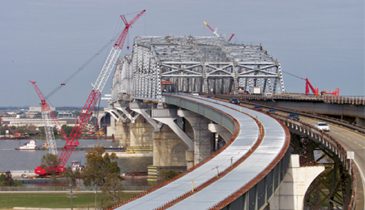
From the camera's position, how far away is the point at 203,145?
326 ft

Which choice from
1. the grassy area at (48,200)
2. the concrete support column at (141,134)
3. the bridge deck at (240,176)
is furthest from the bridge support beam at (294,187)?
the concrete support column at (141,134)

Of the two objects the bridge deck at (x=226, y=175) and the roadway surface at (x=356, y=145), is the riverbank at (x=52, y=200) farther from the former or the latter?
the bridge deck at (x=226, y=175)

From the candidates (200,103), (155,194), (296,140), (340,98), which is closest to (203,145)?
(200,103)

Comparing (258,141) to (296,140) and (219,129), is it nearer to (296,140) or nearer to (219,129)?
(296,140)

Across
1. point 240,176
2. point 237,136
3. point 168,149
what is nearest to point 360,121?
point 237,136

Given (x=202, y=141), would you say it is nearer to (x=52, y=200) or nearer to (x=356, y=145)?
(x=52, y=200)

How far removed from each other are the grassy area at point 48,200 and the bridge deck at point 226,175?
3232cm

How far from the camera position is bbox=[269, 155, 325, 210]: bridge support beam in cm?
4581

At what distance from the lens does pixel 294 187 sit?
1817 inches

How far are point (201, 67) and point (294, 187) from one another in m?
98.1

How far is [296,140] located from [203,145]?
36073 millimetres

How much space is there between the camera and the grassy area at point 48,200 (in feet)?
279

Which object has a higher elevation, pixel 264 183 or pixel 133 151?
pixel 264 183

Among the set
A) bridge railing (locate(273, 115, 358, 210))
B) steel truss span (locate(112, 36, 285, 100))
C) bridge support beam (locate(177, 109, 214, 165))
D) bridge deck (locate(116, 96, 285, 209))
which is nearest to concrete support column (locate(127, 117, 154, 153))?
steel truss span (locate(112, 36, 285, 100))
